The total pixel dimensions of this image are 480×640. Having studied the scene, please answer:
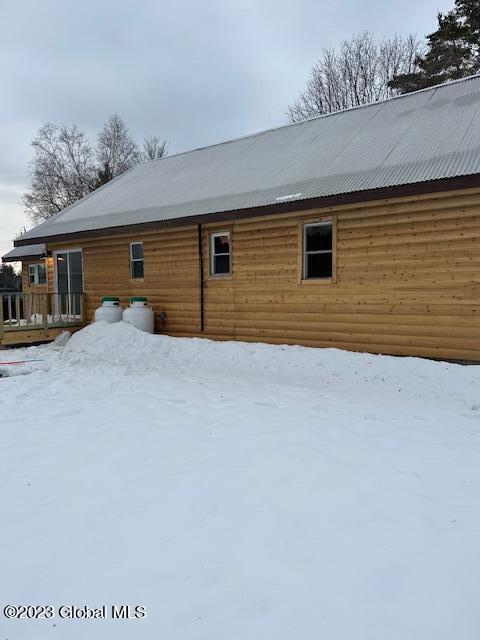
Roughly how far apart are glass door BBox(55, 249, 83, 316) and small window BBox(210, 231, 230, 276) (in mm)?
5379

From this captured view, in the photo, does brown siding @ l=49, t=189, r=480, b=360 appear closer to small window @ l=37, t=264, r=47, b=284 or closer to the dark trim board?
the dark trim board

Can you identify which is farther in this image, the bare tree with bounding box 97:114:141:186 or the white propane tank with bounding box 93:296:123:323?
the bare tree with bounding box 97:114:141:186

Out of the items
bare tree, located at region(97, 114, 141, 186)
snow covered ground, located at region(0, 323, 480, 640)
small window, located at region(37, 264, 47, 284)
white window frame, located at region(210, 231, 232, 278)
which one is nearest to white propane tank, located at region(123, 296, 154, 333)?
white window frame, located at region(210, 231, 232, 278)

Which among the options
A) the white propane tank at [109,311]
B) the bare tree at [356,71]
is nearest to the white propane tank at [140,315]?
the white propane tank at [109,311]

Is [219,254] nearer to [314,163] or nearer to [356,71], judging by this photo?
[314,163]

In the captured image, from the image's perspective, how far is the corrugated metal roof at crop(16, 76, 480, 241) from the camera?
8.33 metres

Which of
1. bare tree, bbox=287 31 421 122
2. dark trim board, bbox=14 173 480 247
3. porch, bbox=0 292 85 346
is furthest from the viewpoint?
bare tree, bbox=287 31 421 122

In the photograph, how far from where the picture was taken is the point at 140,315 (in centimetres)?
1177

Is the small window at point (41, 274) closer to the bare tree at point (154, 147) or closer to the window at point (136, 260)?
the window at point (136, 260)

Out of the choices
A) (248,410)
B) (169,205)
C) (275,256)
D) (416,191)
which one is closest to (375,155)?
(416,191)

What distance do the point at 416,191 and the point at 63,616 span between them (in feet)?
24.2

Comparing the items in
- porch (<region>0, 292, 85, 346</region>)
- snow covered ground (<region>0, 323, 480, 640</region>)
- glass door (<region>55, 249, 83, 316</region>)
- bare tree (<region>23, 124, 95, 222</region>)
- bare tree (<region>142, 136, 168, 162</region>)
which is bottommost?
snow covered ground (<region>0, 323, 480, 640</region>)

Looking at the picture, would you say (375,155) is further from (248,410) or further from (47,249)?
(47,249)

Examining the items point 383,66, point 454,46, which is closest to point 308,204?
point 454,46
